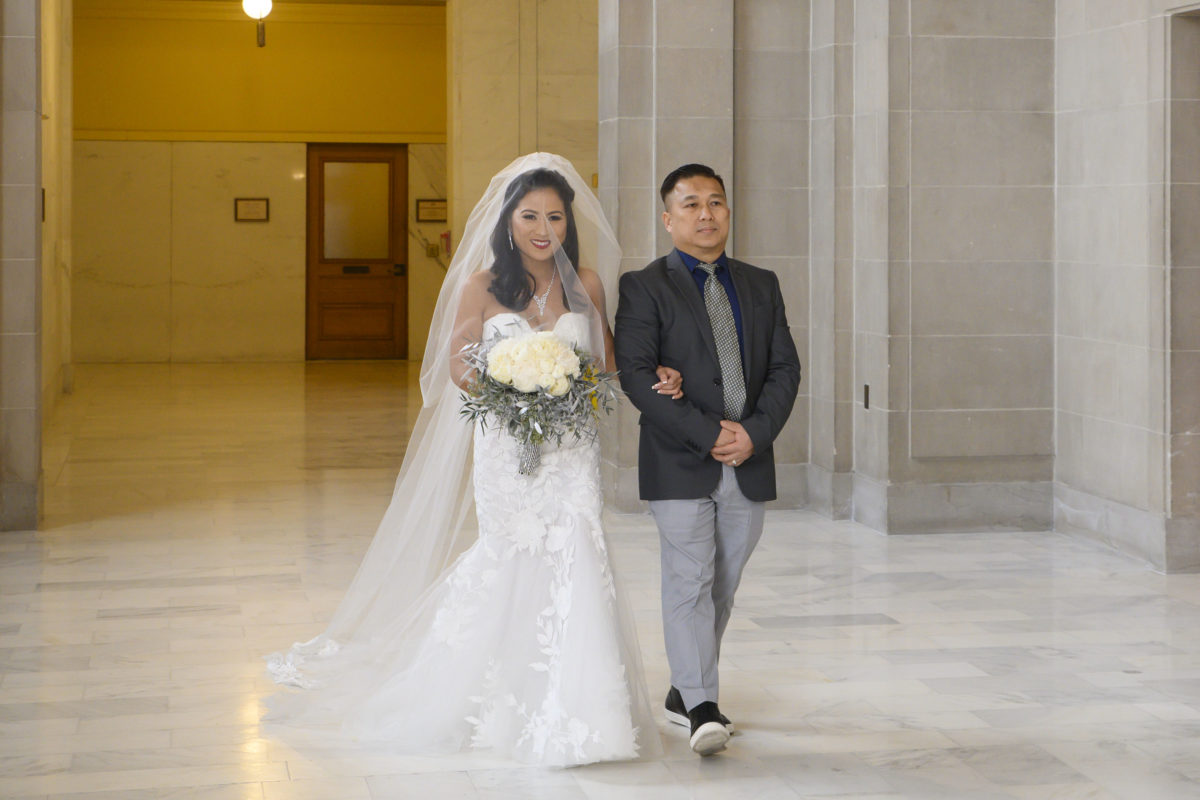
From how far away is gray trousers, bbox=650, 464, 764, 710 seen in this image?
4.58 m

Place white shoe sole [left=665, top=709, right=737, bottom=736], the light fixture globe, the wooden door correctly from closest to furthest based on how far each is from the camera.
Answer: white shoe sole [left=665, top=709, right=737, bottom=736]
the light fixture globe
the wooden door

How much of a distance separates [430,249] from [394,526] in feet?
48.8

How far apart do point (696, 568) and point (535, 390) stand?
28.4 inches

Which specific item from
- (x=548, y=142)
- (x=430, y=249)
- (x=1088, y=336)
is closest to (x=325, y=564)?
(x=1088, y=336)

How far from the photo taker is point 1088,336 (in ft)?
26.8

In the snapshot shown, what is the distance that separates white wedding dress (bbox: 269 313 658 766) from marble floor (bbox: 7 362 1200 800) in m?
0.12

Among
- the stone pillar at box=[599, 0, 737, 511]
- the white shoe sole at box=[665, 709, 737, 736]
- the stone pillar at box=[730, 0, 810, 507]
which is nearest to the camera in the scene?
the white shoe sole at box=[665, 709, 737, 736]

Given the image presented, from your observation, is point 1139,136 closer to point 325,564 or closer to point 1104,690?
point 1104,690

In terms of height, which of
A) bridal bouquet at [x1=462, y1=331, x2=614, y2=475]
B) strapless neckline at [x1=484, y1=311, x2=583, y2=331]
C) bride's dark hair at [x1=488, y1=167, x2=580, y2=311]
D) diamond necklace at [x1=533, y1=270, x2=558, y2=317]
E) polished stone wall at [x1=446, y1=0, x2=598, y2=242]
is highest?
polished stone wall at [x1=446, y1=0, x2=598, y2=242]

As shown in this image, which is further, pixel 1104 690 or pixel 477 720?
pixel 1104 690

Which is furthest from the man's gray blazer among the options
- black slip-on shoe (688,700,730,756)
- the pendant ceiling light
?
the pendant ceiling light

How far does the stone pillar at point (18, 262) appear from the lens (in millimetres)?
8211

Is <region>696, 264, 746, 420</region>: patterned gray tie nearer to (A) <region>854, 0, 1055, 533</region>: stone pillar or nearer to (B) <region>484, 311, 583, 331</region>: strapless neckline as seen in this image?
(B) <region>484, 311, 583, 331</region>: strapless neckline

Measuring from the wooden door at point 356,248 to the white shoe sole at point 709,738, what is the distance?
15.8 meters
